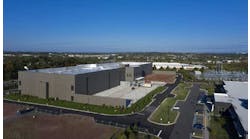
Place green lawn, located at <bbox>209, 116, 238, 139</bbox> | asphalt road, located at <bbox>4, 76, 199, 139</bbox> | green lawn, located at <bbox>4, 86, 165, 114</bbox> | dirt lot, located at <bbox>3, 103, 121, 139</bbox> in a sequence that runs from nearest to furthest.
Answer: dirt lot, located at <bbox>3, 103, 121, 139</bbox>
green lawn, located at <bbox>209, 116, 238, 139</bbox>
asphalt road, located at <bbox>4, 76, 199, 139</bbox>
green lawn, located at <bbox>4, 86, 165, 114</bbox>

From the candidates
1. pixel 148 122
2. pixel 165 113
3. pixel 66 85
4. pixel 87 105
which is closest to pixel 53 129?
pixel 148 122

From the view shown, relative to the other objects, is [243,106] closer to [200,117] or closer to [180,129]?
[200,117]

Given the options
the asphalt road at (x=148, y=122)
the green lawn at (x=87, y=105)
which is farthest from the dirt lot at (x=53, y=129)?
the green lawn at (x=87, y=105)

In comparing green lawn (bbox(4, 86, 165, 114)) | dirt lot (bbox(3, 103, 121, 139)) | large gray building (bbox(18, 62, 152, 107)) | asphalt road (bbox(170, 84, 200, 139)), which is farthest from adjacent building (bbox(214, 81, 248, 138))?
large gray building (bbox(18, 62, 152, 107))

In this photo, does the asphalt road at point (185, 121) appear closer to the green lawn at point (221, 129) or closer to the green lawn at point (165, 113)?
the green lawn at point (165, 113)

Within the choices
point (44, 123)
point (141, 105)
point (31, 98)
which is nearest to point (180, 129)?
point (141, 105)

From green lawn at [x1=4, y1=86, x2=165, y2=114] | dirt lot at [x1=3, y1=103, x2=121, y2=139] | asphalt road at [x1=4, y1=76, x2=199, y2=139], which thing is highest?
dirt lot at [x1=3, y1=103, x2=121, y2=139]

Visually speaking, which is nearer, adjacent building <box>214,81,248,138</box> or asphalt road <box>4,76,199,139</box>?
adjacent building <box>214,81,248,138</box>

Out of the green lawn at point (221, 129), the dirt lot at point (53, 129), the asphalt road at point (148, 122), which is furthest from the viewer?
the asphalt road at point (148, 122)

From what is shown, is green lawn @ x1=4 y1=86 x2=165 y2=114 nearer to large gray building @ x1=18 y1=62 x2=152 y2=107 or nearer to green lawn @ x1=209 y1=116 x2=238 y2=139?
large gray building @ x1=18 y1=62 x2=152 y2=107
